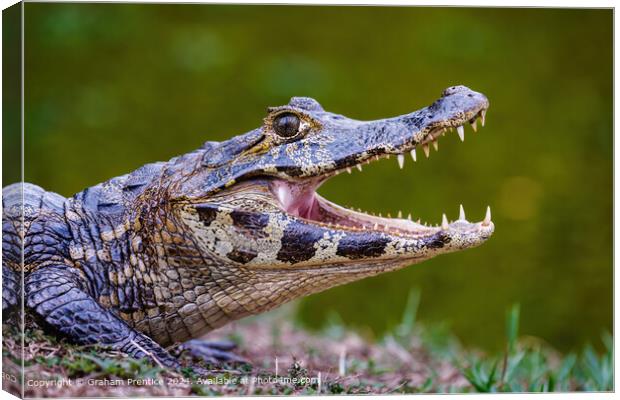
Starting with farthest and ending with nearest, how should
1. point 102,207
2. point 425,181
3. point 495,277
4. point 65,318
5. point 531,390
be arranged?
point 495,277, point 425,181, point 531,390, point 102,207, point 65,318

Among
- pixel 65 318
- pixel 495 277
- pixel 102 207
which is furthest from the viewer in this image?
pixel 495 277

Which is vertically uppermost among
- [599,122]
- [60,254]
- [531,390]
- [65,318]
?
[599,122]

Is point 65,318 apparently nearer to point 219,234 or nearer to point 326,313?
point 219,234

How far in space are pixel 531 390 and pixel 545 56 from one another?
2358 mm

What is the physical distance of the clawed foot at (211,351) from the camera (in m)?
3.93

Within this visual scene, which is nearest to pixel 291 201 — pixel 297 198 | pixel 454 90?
pixel 297 198

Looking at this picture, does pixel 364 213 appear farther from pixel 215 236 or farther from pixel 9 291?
pixel 9 291

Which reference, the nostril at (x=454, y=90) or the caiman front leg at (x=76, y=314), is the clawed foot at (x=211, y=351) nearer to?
the caiman front leg at (x=76, y=314)

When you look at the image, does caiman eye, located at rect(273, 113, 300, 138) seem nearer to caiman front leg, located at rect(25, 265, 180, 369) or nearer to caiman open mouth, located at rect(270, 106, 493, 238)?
caiman open mouth, located at rect(270, 106, 493, 238)

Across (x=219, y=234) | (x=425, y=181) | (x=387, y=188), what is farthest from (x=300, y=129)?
(x=425, y=181)

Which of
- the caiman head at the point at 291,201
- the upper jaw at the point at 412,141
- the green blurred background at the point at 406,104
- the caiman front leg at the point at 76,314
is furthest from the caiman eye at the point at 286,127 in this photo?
the caiman front leg at the point at 76,314

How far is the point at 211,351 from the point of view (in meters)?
4.08

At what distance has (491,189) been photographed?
6391 mm

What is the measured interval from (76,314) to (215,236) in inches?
23.9
